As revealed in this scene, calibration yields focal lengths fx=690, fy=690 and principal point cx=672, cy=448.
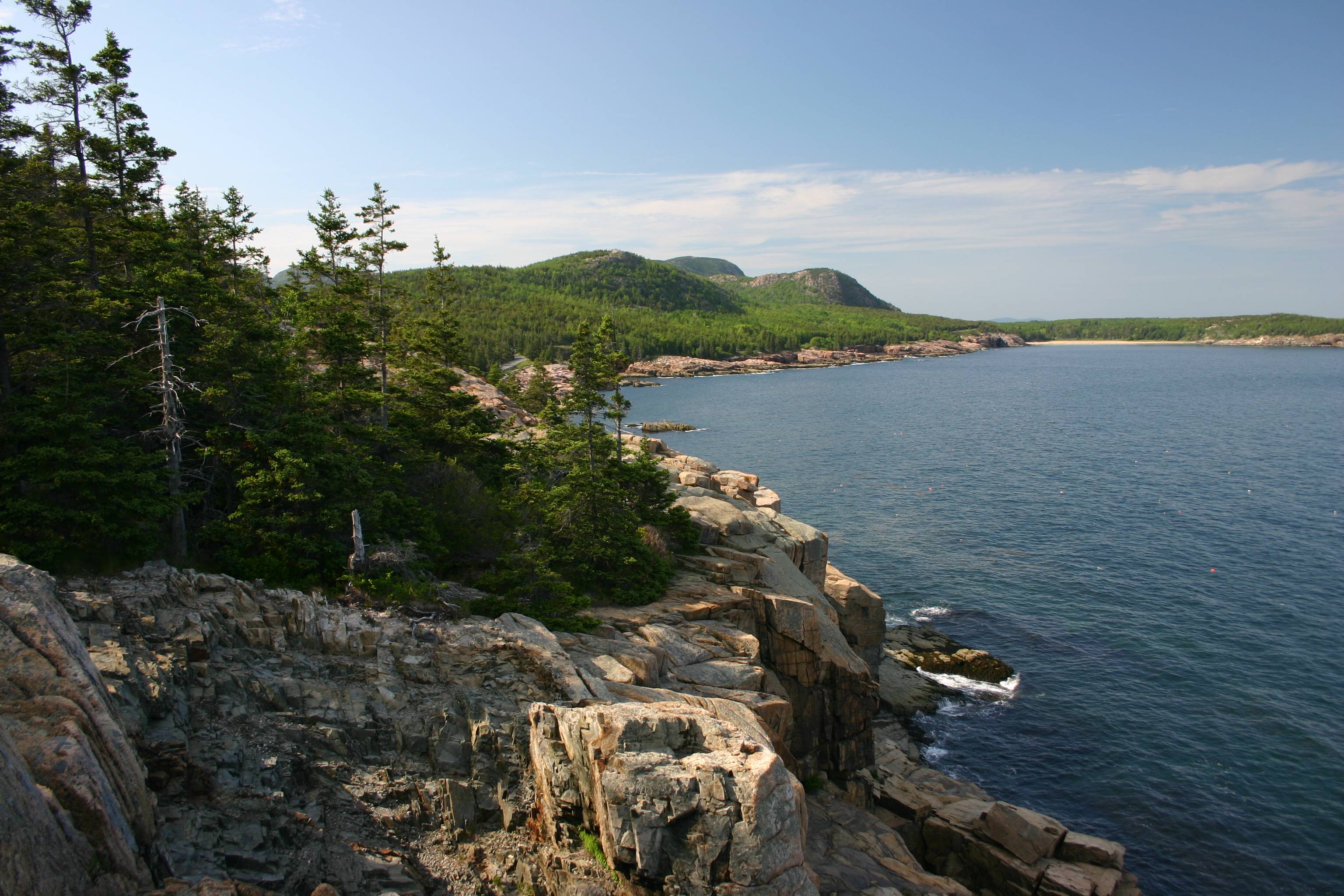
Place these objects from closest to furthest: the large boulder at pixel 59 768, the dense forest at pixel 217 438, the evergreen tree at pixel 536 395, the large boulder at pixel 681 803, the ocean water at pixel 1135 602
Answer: the large boulder at pixel 59 768 → the large boulder at pixel 681 803 → the dense forest at pixel 217 438 → the ocean water at pixel 1135 602 → the evergreen tree at pixel 536 395

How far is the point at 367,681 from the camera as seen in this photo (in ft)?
54.7

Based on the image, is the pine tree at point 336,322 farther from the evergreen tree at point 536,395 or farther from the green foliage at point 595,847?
the evergreen tree at point 536,395

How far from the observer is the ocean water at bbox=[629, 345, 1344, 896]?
85.9 ft

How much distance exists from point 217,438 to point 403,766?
14.2 m

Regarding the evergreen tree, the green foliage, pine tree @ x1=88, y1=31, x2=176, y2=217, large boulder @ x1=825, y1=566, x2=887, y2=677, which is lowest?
large boulder @ x1=825, y1=566, x2=887, y2=677

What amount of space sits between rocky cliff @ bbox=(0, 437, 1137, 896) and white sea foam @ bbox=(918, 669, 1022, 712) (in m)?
11.9

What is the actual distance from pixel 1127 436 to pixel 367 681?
103 metres

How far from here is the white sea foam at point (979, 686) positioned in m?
34.9

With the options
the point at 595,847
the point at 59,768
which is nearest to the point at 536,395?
the point at 595,847

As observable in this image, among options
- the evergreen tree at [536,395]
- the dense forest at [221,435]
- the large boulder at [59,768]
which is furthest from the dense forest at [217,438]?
the evergreen tree at [536,395]

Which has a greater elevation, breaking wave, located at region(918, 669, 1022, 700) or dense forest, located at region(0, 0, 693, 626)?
dense forest, located at region(0, 0, 693, 626)

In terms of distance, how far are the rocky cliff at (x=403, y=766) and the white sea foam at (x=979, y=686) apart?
1189cm

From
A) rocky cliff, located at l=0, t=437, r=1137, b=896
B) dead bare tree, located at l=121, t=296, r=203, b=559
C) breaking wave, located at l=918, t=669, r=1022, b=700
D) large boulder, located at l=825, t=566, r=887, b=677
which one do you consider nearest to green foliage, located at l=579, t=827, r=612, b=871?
rocky cliff, located at l=0, t=437, r=1137, b=896

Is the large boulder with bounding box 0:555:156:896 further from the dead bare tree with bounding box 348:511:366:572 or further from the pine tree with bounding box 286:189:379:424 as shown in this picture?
the pine tree with bounding box 286:189:379:424
